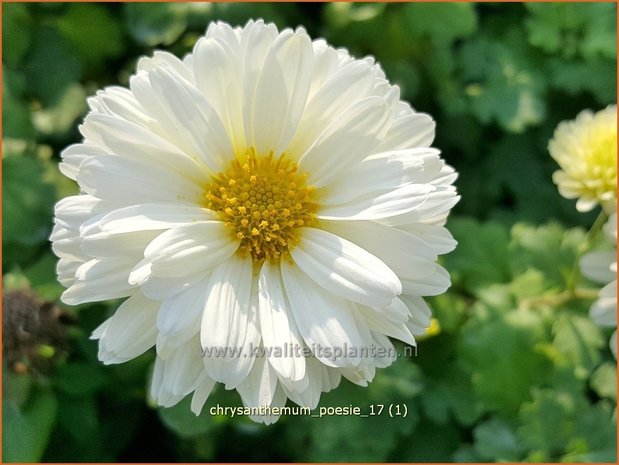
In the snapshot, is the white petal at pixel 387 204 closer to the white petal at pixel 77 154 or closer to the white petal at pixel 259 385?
the white petal at pixel 259 385

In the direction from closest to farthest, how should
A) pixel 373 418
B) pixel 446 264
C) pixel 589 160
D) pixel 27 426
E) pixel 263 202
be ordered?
pixel 263 202
pixel 589 160
pixel 27 426
pixel 373 418
pixel 446 264

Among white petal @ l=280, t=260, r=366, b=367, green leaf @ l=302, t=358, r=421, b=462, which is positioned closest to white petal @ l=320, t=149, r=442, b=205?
white petal @ l=280, t=260, r=366, b=367

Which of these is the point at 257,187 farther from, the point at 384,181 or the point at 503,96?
the point at 503,96

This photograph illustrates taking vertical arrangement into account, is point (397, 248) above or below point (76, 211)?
below

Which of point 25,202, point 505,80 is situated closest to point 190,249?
point 25,202

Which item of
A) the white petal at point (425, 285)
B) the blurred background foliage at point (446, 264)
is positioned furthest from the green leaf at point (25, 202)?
the white petal at point (425, 285)

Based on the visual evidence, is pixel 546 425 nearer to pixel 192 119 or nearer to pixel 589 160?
pixel 589 160
